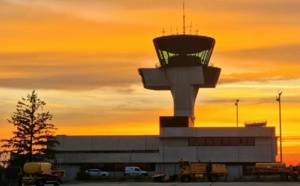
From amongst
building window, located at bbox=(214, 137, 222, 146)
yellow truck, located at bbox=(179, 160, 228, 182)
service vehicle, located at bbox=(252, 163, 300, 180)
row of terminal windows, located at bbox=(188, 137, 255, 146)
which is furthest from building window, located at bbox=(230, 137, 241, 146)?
yellow truck, located at bbox=(179, 160, 228, 182)

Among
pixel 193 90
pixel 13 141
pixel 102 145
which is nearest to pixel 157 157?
pixel 102 145

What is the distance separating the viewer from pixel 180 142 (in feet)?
359

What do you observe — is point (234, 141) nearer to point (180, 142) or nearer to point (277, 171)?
point (180, 142)

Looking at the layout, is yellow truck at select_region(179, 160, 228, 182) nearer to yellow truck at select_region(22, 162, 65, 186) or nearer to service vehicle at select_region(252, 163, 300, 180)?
service vehicle at select_region(252, 163, 300, 180)

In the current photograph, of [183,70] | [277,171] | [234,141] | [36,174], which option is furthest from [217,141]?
[36,174]

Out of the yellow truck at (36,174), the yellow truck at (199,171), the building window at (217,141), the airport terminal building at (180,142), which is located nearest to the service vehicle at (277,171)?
the yellow truck at (199,171)

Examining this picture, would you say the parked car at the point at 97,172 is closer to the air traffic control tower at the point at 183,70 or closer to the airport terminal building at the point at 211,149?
the airport terminal building at the point at 211,149

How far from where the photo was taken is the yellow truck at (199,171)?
80.6 m

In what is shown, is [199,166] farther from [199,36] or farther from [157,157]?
[199,36]

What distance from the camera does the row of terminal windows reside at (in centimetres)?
10903

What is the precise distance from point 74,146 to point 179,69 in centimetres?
2691

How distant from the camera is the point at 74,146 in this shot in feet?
→ 380

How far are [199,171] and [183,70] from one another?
45.4 metres

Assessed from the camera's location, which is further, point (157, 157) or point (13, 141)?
point (157, 157)
